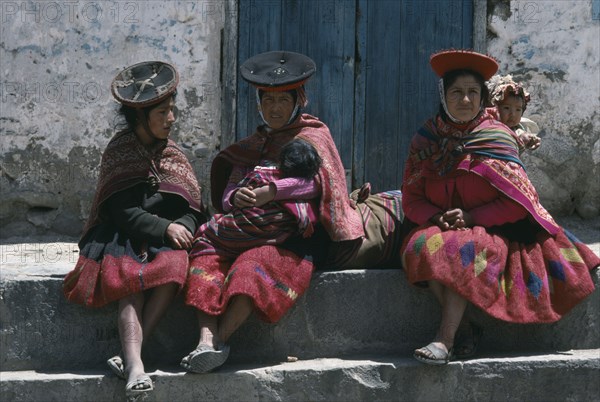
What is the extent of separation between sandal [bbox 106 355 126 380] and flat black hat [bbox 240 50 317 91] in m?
1.44

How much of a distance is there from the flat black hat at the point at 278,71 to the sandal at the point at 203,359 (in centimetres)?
128

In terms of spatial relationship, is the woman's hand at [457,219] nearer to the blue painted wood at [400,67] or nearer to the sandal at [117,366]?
the sandal at [117,366]

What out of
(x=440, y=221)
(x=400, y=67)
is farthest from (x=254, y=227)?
(x=400, y=67)

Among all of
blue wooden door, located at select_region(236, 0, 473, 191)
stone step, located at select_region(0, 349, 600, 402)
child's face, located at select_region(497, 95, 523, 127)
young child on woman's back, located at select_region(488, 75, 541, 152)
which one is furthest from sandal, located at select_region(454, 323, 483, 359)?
blue wooden door, located at select_region(236, 0, 473, 191)

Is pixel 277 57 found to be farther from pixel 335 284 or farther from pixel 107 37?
pixel 107 37

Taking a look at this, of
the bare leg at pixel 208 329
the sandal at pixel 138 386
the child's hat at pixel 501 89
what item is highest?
the child's hat at pixel 501 89

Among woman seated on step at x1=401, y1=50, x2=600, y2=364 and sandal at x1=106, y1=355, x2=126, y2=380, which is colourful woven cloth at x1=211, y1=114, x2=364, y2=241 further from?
sandal at x1=106, y1=355, x2=126, y2=380

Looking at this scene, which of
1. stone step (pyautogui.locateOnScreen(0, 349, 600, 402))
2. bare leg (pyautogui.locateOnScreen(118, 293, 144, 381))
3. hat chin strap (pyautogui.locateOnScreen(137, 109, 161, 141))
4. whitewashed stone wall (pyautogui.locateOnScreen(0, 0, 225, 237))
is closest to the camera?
bare leg (pyautogui.locateOnScreen(118, 293, 144, 381))

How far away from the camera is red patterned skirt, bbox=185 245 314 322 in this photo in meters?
4.52

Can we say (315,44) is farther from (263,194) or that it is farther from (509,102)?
(263,194)

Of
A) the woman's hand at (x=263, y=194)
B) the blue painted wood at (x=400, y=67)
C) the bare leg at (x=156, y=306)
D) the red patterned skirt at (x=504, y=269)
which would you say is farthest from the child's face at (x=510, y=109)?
the blue painted wood at (x=400, y=67)

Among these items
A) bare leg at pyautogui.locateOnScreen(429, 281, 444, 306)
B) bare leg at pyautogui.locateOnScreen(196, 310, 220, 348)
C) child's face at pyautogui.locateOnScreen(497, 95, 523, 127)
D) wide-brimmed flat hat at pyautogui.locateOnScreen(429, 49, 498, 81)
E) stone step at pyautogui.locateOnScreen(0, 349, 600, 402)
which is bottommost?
stone step at pyautogui.locateOnScreen(0, 349, 600, 402)

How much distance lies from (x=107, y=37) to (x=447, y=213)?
3091 millimetres

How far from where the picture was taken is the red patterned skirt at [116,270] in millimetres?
4516
